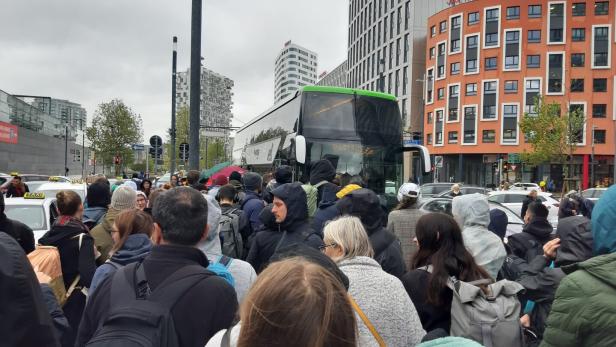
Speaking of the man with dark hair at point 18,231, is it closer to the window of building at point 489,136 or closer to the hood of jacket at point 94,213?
the hood of jacket at point 94,213

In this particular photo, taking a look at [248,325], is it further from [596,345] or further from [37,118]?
[37,118]

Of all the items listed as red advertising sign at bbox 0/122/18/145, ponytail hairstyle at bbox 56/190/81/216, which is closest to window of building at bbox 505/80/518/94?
red advertising sign at bbox 0/122/18/145

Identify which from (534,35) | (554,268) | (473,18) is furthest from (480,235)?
(473,18)

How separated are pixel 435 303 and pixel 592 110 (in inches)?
2389

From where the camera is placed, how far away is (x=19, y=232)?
13.1ft

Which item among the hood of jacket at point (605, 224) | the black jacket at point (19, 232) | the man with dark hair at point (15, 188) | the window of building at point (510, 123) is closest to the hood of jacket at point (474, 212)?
the hood of jacket at point (605, 224)

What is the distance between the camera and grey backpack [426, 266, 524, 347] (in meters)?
2.80

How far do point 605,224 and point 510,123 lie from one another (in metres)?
58.5

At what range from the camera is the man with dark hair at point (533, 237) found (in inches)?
185

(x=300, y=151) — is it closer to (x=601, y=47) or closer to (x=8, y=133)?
(x=8, y=133)

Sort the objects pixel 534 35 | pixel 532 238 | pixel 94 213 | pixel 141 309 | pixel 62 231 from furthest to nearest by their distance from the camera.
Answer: pixel 534 35 → pixel 94 213 → pixel 532 238 → pixel 62 231 → pixel 141 309

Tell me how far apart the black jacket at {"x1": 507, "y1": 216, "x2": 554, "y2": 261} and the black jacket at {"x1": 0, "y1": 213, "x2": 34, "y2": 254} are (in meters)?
4.47

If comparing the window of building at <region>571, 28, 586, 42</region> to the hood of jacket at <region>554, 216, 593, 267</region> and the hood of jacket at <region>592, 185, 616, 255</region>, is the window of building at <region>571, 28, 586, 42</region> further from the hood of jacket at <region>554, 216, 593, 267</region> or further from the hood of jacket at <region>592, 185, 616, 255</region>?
the hood of jacket at <region>592, 185, 616, 255</region>

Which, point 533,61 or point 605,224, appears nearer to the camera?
point 605,224
